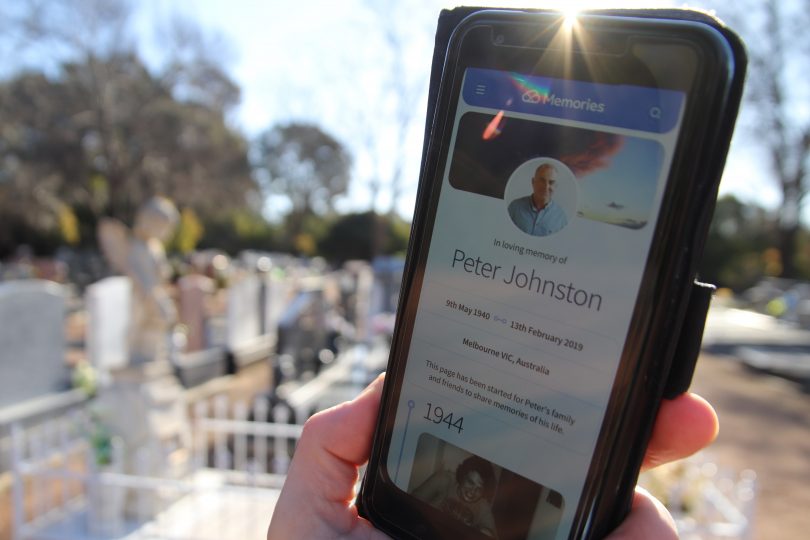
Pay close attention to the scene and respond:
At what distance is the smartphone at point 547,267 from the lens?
0.75 m

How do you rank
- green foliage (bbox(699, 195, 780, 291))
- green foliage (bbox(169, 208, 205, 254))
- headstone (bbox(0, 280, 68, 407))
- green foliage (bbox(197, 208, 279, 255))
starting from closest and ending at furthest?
headstone (bbox(0, 280, 68, 407)) < green foliage (bbox(699, 195, 780, 291)) < green foliage (bbox(169, 208, 205, 254)) < green foliage (bbox(197, 208, 279, 255))

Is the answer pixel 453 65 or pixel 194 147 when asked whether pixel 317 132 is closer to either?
pixel 194 147

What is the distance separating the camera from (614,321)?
2.54 ft

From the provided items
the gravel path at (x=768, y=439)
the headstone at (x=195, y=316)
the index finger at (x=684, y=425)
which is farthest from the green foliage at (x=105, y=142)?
the index finger at (x=684, y=425)

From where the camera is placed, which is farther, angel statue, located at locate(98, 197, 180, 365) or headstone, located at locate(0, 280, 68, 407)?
headstone, located at locate(0, 280, 68, 407)

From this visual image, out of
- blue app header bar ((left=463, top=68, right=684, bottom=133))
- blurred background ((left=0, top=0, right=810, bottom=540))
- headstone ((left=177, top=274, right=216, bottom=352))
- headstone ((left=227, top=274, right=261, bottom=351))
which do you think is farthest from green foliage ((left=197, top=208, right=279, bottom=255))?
blue app header bar ((left=463, top=68, right=684, bottom=133))

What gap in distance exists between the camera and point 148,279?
13.8 feet

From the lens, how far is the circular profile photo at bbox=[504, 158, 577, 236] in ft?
2.68

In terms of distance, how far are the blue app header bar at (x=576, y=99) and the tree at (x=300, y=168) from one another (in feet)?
107

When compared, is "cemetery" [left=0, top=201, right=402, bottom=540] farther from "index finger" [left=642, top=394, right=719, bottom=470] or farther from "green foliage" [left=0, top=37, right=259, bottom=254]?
"green foliage" [left=0, top=37, right=259, bottom=254]

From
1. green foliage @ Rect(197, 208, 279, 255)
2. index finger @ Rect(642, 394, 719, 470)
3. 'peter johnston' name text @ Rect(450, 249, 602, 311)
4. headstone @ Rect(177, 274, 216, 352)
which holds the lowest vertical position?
green foliage @ Rect(197, 208, 279, 255)

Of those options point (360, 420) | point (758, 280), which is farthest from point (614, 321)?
point (758, 280)

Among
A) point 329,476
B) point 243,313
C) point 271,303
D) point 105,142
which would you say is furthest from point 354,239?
point 329,476

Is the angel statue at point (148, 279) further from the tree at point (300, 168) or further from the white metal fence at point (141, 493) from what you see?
the tree at point (300, 168)
